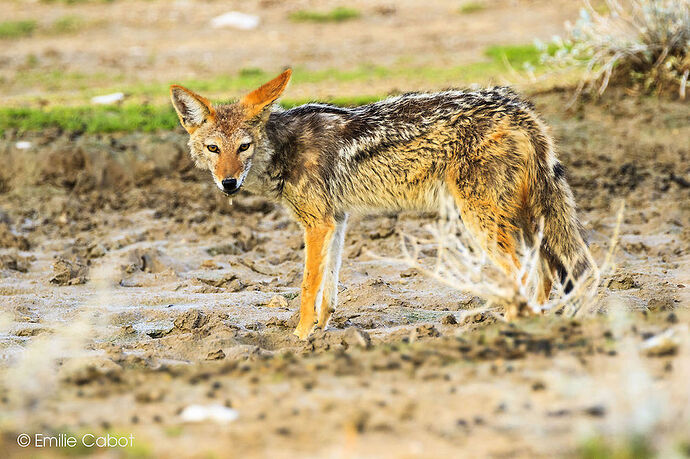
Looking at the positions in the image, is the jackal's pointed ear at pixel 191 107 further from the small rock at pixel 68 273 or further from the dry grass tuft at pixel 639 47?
the dry grass tuft at pixel 639 47

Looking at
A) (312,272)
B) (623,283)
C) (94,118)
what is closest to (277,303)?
(312,272)

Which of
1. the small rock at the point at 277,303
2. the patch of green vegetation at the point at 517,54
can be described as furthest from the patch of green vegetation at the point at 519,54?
the small rock at the point at 277,303

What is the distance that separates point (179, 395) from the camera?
13.4 feet

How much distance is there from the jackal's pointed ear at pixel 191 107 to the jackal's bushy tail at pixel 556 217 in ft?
8.41

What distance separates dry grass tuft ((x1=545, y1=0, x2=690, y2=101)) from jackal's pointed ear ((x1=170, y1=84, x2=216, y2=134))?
6.70m

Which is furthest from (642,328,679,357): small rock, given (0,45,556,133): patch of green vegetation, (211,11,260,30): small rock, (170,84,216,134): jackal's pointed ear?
(211,11,260,30): small rock

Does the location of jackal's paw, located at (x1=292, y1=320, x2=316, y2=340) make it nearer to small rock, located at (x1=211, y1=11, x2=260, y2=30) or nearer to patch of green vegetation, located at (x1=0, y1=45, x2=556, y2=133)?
patch of green vegetation, located at (x1=0, y1=45, x2=556, y2=133)

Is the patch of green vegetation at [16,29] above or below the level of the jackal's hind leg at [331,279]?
below

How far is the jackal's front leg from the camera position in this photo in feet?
22.0

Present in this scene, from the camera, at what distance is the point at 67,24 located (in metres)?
20.8

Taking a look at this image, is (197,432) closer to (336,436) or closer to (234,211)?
(336,436)

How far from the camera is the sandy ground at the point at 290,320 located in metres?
3.53

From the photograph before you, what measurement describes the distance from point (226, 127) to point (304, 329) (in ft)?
5.49

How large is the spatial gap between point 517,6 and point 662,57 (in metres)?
9.71
